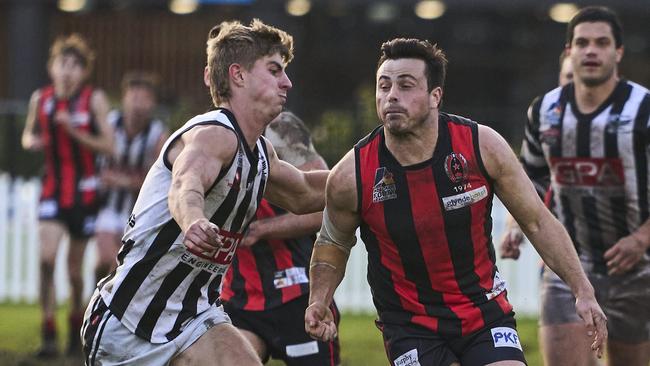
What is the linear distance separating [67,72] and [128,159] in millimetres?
1160

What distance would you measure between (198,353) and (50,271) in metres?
5.68

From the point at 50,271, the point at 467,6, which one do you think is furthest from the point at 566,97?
the point at 467,6

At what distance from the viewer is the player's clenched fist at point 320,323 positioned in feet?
19.2

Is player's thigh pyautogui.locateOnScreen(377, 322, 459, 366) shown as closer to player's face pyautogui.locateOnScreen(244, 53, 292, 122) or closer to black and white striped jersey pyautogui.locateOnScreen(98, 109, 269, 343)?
black and white striped jersey pyautogui.locateOnScreen(98, 109, 269, 343)

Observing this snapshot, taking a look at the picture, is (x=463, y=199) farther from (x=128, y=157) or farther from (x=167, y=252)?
(x=128, y=157)

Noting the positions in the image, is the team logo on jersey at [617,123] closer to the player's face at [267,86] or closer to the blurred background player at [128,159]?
the player's face at [267,86]

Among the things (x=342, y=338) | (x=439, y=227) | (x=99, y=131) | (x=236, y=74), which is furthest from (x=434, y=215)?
(x=342, y=338)

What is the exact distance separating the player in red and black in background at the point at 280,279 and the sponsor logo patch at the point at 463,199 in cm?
135

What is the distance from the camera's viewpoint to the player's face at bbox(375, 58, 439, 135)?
5.82 metres

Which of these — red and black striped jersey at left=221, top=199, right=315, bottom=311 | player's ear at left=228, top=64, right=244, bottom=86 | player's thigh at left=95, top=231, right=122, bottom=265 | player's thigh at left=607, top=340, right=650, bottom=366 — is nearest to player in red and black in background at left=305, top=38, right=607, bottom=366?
player's ear at left=228, top=64, right=244, bottom=86

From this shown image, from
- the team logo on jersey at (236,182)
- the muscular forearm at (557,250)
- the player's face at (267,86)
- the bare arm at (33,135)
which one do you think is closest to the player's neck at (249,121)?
the player's face at (267,86)

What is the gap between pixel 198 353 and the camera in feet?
18.8

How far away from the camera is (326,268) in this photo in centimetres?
610

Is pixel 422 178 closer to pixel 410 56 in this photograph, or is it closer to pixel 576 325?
pixel 410 56
